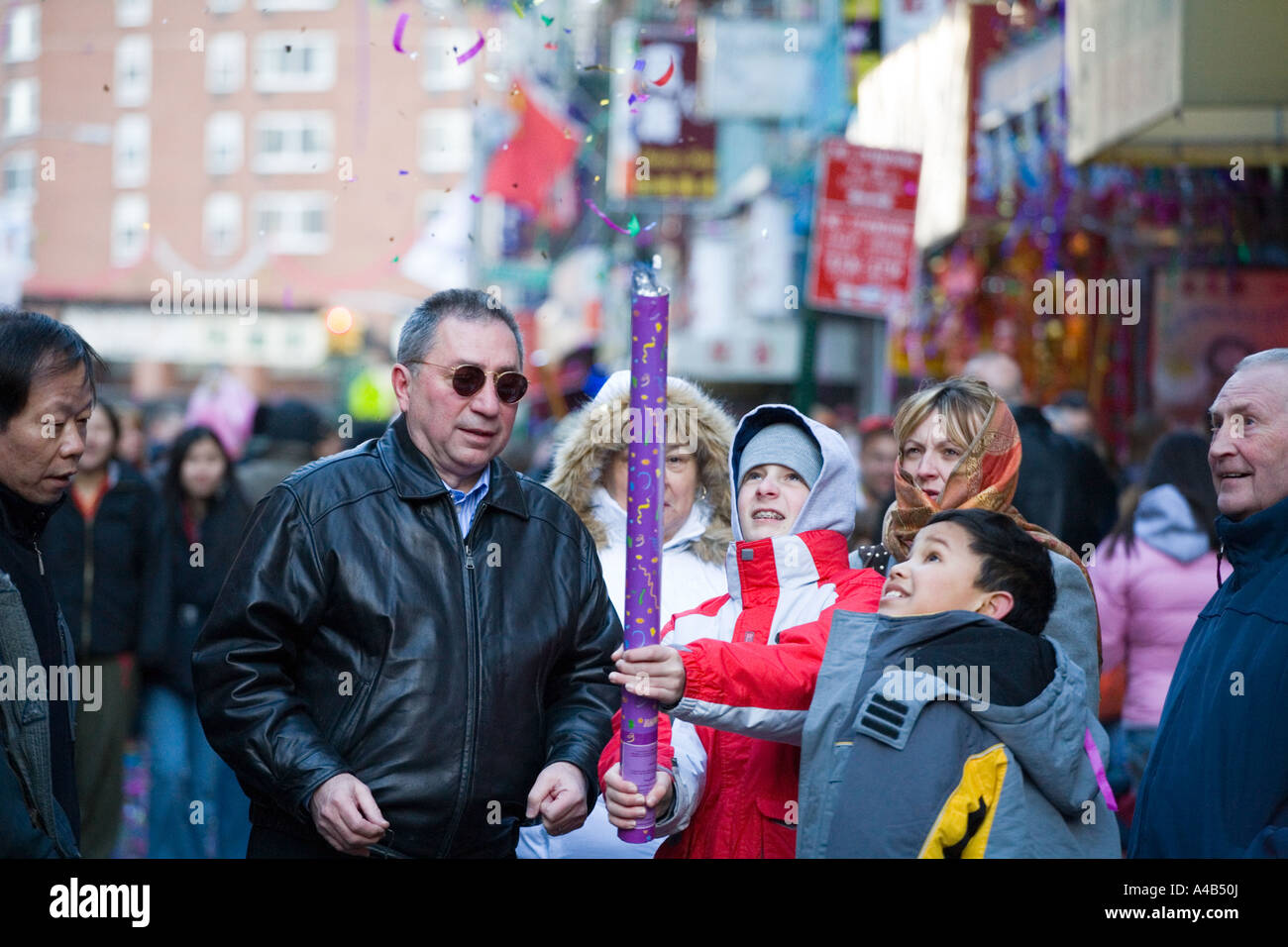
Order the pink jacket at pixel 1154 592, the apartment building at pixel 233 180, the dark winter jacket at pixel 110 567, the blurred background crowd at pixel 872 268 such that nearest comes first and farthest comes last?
1. the pink jacket at pixel 1154 592
2. the blurred background crowd at pixel 872 268
3. the dark winter jacket at pixel 110 567
4. the apartment building at pixel 233 180

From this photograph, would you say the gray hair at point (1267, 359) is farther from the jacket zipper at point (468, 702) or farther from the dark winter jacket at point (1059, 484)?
the dark winter jacket at point (1059, 484)

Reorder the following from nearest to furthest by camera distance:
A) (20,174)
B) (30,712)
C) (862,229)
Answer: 1. (30,712)
2. (862,229)
3. (20,174)

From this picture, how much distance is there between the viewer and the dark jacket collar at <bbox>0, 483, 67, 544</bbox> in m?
3.18

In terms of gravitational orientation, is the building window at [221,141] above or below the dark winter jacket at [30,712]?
above

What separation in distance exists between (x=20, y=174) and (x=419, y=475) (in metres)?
62.5

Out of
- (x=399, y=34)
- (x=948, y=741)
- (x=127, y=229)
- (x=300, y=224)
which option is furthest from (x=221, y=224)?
(x=948, y=741)

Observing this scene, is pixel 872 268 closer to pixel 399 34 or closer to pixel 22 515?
pixel 399 34

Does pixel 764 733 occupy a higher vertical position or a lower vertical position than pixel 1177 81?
lower

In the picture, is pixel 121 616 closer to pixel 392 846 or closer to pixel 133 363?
pixel 392 846

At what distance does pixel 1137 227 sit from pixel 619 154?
11692 millimetres

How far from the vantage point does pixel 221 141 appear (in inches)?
2422

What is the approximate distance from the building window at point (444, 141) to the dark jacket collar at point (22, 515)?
2051 inches

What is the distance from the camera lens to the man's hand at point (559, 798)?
126 inches

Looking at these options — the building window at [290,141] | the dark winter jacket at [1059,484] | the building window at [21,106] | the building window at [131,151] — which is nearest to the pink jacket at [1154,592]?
the dark winter jacket at [1059,484]
